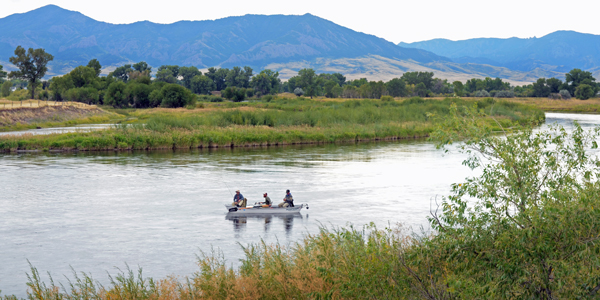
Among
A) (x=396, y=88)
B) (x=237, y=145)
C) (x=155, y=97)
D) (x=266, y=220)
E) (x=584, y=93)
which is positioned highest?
(x=396, y=88)

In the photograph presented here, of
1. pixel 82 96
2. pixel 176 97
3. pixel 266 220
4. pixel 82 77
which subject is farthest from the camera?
pixel 82 77

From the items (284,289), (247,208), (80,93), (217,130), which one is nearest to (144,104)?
(80,93)

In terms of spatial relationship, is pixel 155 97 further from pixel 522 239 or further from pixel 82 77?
pixel 522 239

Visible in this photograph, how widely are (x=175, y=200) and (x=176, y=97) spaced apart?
9438 cm

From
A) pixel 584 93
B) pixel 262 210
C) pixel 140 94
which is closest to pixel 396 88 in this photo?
pixel 584 93

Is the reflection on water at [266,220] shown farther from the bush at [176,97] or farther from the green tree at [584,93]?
the green tree at [584,93]

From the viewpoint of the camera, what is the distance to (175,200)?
103ft

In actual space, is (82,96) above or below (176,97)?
above

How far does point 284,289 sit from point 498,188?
5.45 meters

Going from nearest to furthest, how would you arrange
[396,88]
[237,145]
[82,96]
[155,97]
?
[237,145], [155,97], [82,96], [396,88]

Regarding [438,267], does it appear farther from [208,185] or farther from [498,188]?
[208,185]

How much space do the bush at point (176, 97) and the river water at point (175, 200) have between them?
67.6 m

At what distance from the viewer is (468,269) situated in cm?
1099

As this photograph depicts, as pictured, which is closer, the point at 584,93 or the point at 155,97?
the point at 155,97
